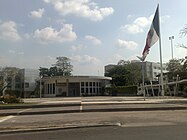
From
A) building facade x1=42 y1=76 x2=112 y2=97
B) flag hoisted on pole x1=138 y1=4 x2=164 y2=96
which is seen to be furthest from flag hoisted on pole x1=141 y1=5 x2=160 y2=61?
building facade x1=42 y1=76 x2=112 y2=97

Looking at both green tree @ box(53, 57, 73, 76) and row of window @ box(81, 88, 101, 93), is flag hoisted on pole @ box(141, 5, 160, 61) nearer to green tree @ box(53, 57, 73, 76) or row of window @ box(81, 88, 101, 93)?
row of window @ box(81, 88, 101, 93)

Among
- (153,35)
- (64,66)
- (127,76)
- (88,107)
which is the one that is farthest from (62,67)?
(88,107)

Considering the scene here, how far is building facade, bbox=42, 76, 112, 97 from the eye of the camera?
317ft

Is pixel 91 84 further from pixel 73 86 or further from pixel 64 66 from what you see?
pixel 64 66

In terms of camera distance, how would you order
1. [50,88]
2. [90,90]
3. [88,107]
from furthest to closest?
1. [50,88]
2. [90,90]
3. [88,107]

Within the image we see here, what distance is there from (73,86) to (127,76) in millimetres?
35505

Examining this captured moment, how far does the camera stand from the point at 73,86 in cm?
9781

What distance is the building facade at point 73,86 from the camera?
317 feet

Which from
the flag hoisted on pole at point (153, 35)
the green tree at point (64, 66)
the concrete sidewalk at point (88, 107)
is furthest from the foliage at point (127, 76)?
the concrete sidewalk at point (88, 107)

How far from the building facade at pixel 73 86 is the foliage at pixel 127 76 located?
91.7 ft

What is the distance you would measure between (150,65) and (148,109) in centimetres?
13561

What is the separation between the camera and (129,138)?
36.9ft

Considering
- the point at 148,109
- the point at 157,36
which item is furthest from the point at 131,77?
the point at 148,109

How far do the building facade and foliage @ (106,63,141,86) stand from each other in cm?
2795
